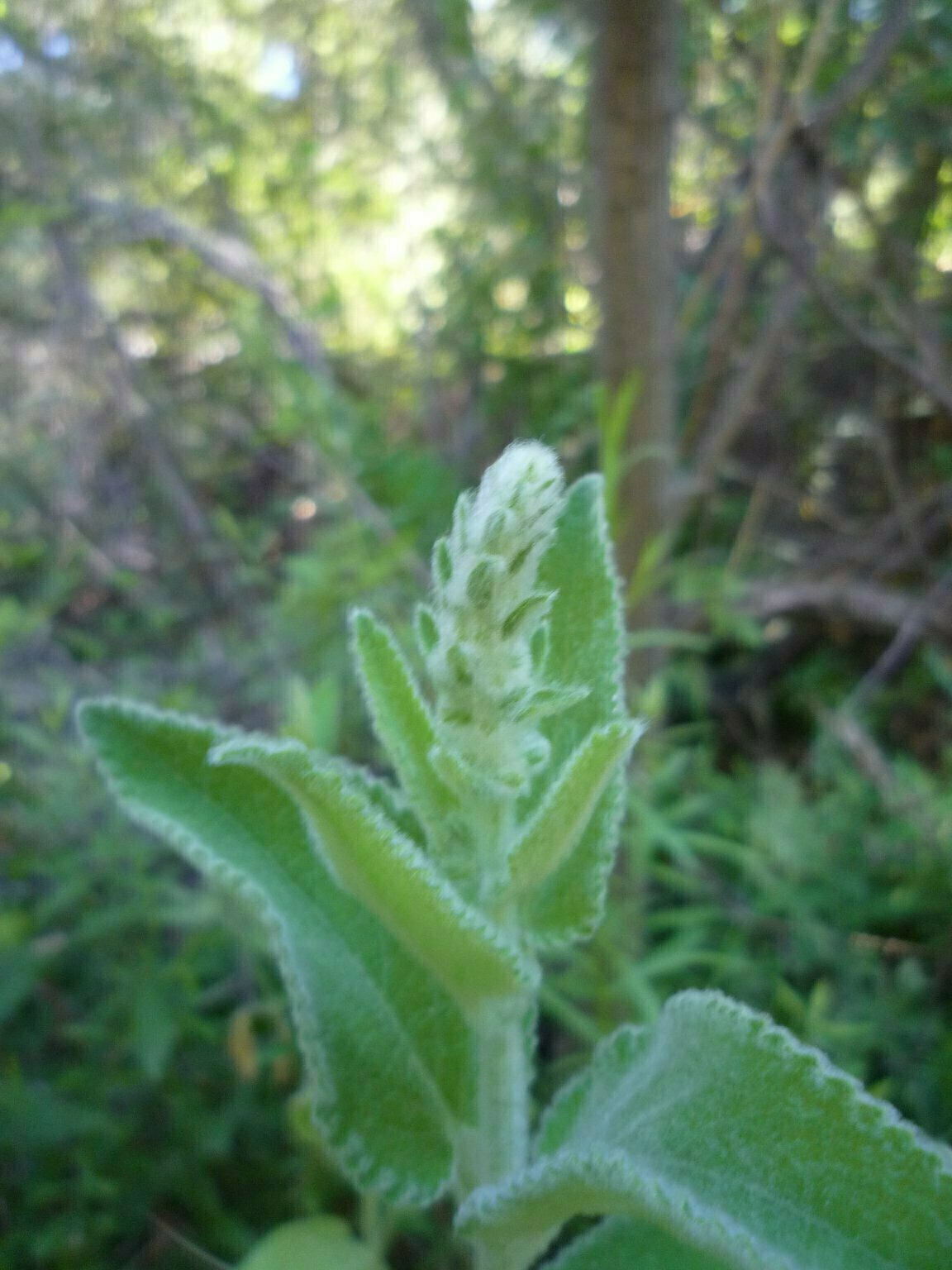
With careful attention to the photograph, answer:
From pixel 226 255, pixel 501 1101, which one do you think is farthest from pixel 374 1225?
pixel 226 255

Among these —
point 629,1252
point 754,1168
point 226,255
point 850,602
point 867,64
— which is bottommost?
point 850,602

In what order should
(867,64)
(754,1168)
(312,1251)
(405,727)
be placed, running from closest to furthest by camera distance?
1. (754,1168)
2. (405,727)
3. (312,1251)
4. (867,64)

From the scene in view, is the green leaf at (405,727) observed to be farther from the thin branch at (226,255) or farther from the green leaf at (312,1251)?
the thin branch at (226,255)

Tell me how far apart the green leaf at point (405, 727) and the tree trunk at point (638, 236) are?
824 millimetres

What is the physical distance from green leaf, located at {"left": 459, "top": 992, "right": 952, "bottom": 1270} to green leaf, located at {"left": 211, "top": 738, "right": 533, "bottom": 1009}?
0.34ft

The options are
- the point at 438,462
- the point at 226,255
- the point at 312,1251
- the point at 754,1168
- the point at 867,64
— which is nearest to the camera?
the point at 754,1168

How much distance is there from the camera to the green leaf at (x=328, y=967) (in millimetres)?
617

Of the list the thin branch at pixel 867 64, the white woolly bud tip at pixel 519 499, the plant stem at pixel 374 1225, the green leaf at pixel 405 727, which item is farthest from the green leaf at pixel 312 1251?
the thin branch at pixel 867 64

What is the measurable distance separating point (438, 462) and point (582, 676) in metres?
1.05

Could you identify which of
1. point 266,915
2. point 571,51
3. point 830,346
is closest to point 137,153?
point 571,51

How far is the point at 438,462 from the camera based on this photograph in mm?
1625

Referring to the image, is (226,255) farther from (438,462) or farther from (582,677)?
(582,677)

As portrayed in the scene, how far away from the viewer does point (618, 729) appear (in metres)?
0.49

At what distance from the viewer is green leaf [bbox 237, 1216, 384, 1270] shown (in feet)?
2.34
